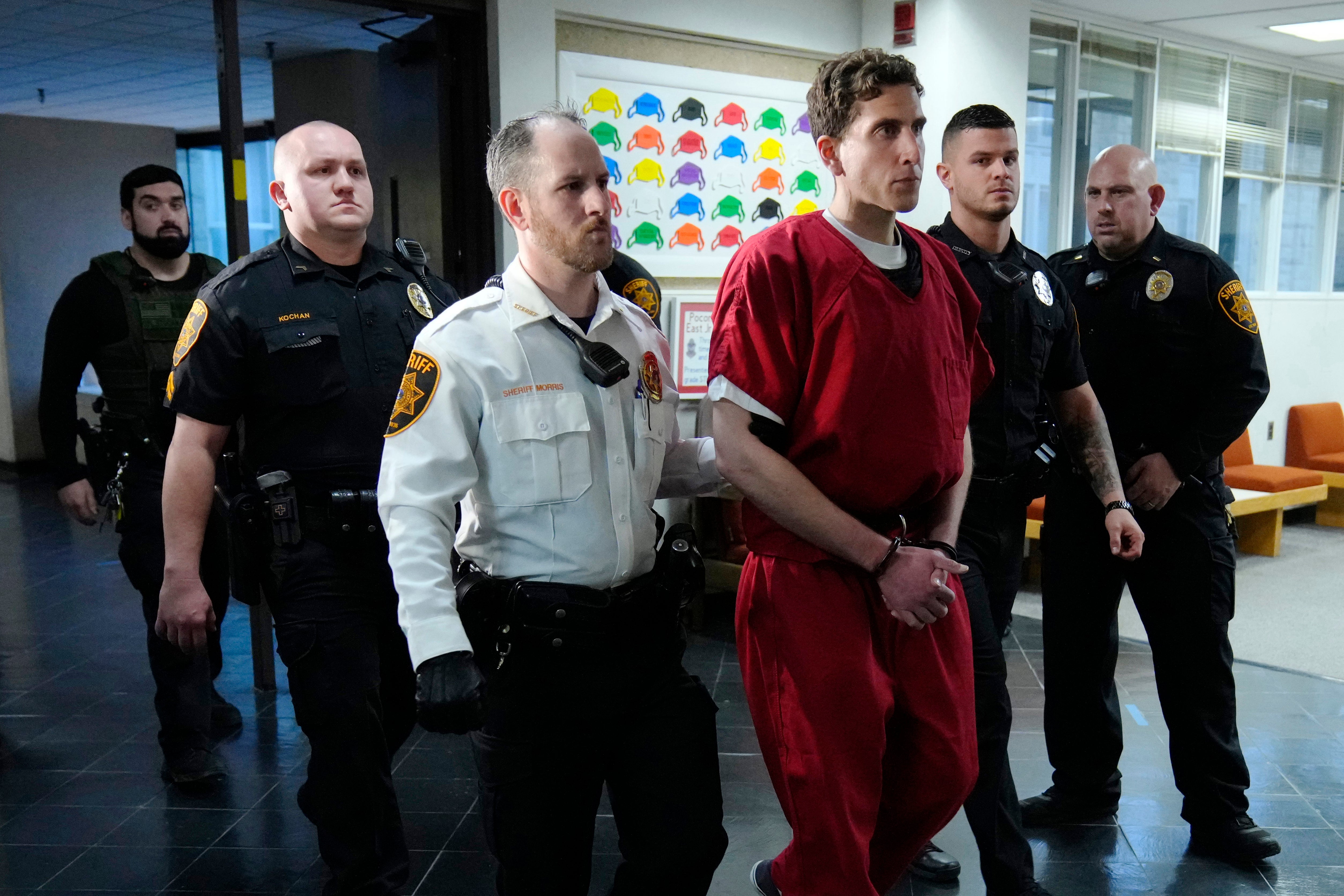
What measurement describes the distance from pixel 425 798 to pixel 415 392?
187cm

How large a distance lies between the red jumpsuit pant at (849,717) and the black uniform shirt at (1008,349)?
1.85 feet

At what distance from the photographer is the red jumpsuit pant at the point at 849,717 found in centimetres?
185

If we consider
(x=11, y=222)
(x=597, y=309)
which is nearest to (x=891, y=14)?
(x=597, y=309)

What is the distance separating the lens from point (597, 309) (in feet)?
6.23

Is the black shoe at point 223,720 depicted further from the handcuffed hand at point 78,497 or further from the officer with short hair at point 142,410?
the handcuffed hand at point 78,497

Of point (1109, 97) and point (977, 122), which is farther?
point (1109, 97)

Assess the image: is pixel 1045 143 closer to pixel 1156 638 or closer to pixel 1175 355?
pixel 1175 355

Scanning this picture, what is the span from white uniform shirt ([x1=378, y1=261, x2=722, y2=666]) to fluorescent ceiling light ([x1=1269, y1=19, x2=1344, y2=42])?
21.0 feet

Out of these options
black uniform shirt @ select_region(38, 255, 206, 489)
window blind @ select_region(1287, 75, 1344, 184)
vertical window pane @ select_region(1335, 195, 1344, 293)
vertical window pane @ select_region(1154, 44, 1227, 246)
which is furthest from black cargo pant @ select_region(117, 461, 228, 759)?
vertical window pane @ select_region(1335, 195, 1344, 293)

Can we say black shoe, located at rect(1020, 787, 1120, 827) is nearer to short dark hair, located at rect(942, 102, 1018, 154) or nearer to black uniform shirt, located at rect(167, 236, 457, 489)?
short dark hair, located at rect(942, 102, 1018, 154)

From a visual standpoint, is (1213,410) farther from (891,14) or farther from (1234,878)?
(891,14)

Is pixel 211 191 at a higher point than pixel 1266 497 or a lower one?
higher

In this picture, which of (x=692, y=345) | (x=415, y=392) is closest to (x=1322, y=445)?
(x=692, y=345)

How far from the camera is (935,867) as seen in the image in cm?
274
